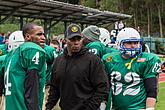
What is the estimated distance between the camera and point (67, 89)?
14.7 feet

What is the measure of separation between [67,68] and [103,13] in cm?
2146

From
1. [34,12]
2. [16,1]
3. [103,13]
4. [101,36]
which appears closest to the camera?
[101,36]

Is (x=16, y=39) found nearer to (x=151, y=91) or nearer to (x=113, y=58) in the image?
(x=113, y=58)

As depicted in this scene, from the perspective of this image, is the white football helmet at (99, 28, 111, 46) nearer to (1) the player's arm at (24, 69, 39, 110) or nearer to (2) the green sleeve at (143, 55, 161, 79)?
(2) the green sleeve at (143, 55, 161, 79)

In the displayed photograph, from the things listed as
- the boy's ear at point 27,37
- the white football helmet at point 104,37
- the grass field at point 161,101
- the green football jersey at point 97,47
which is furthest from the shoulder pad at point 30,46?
the grass field at point 161,101

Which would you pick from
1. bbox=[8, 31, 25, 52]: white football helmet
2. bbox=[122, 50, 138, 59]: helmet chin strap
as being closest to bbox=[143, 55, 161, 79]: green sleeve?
bbox=[122, 50, 138, 59]: helmet chin strap

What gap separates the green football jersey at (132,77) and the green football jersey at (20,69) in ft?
2.76

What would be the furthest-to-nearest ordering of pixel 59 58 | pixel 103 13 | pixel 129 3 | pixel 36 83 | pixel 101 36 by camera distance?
pixel 129 3 < pixel 103 13 < pixel 101 36 < pixel 59 58 < pixel 36 83

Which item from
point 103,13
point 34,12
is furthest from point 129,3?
point 34,12

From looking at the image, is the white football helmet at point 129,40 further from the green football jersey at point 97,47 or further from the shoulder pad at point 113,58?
the green football jersey at point 97,47

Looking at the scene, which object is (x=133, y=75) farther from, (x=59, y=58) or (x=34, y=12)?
(x=34, y=12)

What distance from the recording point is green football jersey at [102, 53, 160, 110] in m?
4.70

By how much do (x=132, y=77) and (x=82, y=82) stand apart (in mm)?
629

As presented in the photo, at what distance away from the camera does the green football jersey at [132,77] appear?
15.4 feet
